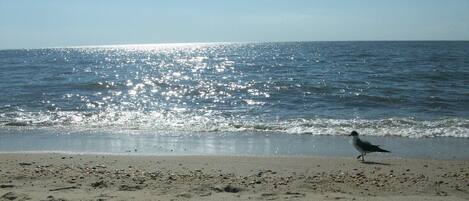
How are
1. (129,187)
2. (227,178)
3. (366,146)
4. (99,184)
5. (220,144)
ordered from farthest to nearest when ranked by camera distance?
(220,144), (366,146), (227,178), (99,184), (129,187)

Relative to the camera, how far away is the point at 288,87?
81.2 feet

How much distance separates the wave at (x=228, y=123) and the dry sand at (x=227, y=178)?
148 inches

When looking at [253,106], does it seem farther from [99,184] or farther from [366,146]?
[99,184]

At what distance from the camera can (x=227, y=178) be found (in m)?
7.62

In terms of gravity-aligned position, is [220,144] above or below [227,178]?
below

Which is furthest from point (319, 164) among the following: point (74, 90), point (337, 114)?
point (74, 90)

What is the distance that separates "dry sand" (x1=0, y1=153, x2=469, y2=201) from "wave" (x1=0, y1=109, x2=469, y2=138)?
3755 mm

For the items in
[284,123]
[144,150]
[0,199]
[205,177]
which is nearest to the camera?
[0,199]

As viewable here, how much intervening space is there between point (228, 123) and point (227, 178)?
285 inches

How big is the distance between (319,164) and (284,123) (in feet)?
18.9

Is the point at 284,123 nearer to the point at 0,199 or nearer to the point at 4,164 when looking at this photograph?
the point at 4,164

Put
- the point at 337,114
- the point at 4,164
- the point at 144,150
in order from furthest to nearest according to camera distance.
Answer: the point at 337,114
the point at 144,150
the point at 4,164

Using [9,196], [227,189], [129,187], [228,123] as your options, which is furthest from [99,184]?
[228,123]

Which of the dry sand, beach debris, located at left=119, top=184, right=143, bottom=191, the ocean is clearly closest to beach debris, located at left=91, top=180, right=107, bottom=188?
the dry sand
